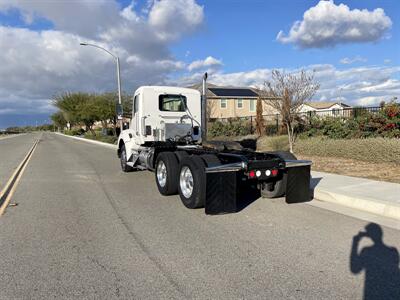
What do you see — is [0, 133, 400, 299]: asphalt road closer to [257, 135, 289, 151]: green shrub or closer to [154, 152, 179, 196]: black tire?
[154, 152, 179, 196]: black tire

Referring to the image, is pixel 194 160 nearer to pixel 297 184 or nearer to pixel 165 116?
pixel 297 184

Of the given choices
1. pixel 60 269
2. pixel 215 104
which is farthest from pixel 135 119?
pixel 215 104

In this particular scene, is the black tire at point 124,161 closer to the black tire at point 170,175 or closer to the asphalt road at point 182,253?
the black tire at point 170,175

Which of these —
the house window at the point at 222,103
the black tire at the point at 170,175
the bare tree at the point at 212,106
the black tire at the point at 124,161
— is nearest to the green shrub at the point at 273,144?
the black tire at the point at 124,161

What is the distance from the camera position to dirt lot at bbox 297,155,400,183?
9656 millimetres

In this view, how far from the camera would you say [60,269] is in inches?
169

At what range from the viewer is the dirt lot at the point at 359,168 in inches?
380

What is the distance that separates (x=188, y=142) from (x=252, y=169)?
442cm

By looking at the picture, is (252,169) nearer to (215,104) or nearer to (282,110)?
(282,110)

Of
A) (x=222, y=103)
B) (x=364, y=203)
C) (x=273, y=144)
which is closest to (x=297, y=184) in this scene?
(x=364, y=203)

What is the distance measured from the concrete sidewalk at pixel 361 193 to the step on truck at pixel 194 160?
0.68 meters

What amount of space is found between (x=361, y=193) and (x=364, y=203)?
602 millimetres

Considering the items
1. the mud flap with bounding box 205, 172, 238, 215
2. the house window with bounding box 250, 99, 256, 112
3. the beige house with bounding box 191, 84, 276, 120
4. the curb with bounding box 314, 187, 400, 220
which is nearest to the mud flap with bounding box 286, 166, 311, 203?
the curb with bounding box 314, 187, 400, 220

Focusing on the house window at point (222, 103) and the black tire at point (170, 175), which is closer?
the black tire at point (170, 175)
